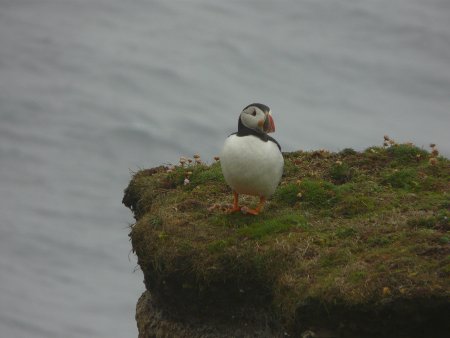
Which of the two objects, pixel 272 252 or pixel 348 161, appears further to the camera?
pixel 348 161

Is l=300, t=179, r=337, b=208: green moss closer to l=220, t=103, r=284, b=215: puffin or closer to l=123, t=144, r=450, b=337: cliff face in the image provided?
l=123, t=144, r=450, b=337: cliff face

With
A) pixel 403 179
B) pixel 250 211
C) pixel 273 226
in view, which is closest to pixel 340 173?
pixel 403 179

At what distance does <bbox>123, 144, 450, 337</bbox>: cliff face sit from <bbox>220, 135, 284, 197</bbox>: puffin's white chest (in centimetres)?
35

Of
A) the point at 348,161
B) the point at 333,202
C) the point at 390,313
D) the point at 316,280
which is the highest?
the point at 348,161

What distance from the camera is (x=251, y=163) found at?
687cm

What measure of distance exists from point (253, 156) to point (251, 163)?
0.06m

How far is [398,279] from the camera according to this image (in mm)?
5434

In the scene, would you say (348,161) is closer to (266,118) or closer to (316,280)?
(266,118)

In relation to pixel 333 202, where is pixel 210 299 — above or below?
below

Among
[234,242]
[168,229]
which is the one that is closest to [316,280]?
[234,242]

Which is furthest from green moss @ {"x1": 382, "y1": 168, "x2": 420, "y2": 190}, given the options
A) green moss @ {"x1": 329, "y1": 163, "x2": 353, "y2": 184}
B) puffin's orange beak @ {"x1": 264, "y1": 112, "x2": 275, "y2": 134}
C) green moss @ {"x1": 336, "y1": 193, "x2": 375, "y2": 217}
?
puffin's orange beak @ {"x1": 264, "y1": 112, "x2": 275, "y2": 134}

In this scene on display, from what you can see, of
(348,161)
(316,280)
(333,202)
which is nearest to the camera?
(316,280)

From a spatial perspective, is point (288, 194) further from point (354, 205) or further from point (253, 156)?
point (253, 156)

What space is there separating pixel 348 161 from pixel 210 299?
279cm
